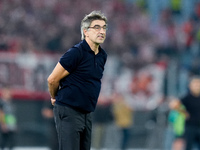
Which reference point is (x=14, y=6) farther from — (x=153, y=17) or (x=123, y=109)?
(x=153, y=17)

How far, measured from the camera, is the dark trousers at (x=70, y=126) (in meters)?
6.57

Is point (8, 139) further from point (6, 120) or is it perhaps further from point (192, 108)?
point (192, 108)

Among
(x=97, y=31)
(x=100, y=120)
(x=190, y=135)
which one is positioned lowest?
(x=100, y=120)

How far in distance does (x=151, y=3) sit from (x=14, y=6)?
24.5 feet

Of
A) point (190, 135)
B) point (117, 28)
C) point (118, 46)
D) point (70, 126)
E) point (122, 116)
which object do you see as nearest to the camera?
point (70, 126)

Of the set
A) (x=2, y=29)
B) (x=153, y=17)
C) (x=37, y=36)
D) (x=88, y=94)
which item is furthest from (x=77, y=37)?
(x=88, y=94)

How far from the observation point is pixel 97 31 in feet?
21.6

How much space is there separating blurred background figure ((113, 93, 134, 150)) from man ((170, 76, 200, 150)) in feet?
17.8

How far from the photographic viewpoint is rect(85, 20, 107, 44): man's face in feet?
21.6

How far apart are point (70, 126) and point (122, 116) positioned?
446 inches

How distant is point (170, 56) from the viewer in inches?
842

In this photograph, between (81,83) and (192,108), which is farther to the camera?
(192,108)

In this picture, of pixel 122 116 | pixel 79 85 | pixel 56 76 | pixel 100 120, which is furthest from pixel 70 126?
pixel 122 116

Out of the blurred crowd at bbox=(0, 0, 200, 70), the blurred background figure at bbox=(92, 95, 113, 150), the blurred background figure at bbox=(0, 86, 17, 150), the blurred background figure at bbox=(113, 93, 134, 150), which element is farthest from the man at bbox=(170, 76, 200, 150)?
the blurred crowd at bbox=(0, 0, 200, 70)
